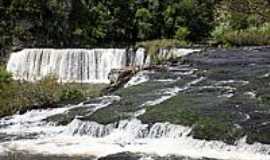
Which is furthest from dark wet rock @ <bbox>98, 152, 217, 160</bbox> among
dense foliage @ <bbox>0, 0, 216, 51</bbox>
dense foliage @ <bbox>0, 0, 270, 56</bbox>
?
dense foliage @ <bbox>0, 0, 216, 51</bbox>

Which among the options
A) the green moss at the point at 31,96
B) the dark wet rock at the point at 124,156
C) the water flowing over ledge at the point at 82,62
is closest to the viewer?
the dark wet rock at the point at 124,156

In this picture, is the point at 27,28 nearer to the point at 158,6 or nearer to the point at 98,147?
the point at 158,6

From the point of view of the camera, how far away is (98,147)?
471 inches

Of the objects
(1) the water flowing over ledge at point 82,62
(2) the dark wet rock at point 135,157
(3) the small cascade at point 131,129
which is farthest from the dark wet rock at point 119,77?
(2) the dark wet rock at point 135,157

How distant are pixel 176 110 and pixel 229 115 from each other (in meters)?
1.36

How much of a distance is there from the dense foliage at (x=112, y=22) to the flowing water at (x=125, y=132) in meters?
15.6

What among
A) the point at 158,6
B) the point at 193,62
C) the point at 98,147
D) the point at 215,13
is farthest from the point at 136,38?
the point at 98,147

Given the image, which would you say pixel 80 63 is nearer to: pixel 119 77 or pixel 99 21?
pixel 119 77

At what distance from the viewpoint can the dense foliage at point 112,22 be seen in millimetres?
33781

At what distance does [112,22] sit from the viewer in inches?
1490

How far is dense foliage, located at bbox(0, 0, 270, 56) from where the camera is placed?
33.8 m

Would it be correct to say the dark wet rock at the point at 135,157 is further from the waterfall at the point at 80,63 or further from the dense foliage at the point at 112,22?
the dense foliage at the point at 112,22

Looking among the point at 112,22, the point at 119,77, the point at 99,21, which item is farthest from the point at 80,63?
the point at 112,22

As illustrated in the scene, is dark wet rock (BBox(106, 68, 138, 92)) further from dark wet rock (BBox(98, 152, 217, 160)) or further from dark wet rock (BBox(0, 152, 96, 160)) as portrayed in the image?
dark wet rock (BBox(98, 152, 217, 160))
